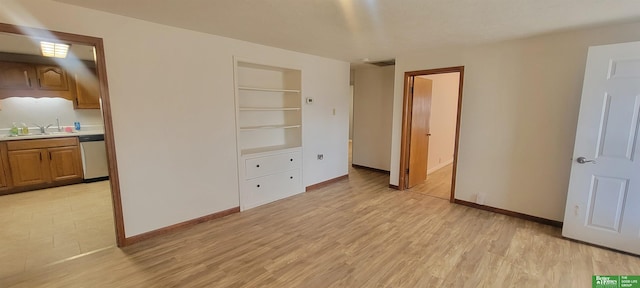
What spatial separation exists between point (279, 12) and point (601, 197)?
11.9 feet

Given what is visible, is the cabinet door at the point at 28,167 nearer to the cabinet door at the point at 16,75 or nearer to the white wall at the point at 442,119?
the cabinet door at the point at 16,75

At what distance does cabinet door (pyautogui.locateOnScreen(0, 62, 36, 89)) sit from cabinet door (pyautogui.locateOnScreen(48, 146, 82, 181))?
4.02ft

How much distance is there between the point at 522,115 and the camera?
10.6ft

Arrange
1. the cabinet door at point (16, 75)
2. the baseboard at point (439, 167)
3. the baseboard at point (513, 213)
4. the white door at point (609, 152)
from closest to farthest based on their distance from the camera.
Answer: the white door at point (609, 152)
the baseboard at point (513, 213)
the cabinet door at point (16, 75)
the baseboard at point (439, 167)

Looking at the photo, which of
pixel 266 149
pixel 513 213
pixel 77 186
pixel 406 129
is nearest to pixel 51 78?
pixel 77 186

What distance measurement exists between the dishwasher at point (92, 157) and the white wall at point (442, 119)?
6367mm

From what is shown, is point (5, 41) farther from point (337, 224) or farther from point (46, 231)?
point (337, 224)

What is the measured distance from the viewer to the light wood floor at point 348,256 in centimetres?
217

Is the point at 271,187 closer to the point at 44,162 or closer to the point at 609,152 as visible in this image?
the point at 609,152

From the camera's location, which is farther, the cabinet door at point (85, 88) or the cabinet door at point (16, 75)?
the cabinet door at point (85, 88)

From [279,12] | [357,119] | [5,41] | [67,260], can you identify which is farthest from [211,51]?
[357,119]

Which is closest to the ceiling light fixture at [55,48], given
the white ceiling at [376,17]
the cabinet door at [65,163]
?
the cabinet door at [65,163]

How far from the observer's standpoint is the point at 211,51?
310 centimetres

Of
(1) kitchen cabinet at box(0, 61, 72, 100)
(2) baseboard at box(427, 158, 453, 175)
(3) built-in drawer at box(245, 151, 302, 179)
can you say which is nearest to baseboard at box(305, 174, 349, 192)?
(3) built-in drawer at box(245, 151, 302, 179)
